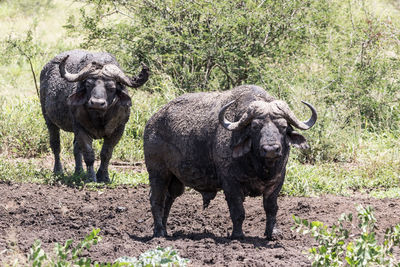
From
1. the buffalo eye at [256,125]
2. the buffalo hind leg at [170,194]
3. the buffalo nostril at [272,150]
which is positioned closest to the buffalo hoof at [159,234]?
the buffalo hind leg at [170,194]

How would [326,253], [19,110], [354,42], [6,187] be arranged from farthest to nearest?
[354,42] < [19,110] < [6,187] < [326,253]

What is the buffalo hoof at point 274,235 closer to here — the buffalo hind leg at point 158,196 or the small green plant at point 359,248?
the buffalo hind leg at point 158,196

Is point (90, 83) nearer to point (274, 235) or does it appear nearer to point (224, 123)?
point (224, 123)

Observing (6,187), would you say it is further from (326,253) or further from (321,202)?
(326,253)

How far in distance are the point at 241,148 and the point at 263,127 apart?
337 millimetres

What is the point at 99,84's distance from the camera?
10633 millimetres

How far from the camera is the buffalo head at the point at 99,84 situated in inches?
417

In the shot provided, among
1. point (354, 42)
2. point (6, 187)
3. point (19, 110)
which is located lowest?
point (6, 187)

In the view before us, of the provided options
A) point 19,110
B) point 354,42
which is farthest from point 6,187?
point 354,42

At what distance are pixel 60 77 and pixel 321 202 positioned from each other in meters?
5.12

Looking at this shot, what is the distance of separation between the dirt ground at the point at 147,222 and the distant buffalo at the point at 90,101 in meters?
1.07

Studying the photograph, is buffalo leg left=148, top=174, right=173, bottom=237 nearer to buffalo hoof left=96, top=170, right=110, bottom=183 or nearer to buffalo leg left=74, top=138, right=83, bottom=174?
buffalo hoof left=96, top=170, right=110, bottom=183

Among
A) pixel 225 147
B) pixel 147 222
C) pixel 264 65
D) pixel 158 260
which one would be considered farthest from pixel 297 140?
pixel 264 65

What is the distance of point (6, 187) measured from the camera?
33.8ft
